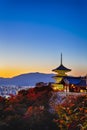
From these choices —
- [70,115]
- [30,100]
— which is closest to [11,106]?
[30,100]

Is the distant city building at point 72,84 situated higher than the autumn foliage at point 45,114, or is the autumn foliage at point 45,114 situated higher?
the distant city building at point 72,84

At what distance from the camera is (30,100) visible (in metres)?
29.0

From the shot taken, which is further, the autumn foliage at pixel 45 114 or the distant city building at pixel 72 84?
the distant city building at pixel 72 84

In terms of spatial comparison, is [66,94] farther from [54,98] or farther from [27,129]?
[27,129]

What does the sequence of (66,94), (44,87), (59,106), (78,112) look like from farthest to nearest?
(44,87), (66,94), (59,106), (78,112)

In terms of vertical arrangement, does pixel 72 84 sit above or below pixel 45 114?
above

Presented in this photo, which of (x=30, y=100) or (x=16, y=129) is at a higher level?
(x=30, y=100)

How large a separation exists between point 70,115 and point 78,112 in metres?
0.67

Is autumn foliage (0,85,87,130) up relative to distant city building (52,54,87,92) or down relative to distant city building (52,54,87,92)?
down

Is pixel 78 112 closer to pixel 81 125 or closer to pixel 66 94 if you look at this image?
pixel 81 125

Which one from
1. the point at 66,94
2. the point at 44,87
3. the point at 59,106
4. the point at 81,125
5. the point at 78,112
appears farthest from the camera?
the point at 44,87

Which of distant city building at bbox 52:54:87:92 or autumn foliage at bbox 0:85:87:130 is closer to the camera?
autumn foliage at bbox 0:85:87:130

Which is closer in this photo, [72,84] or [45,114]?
[45,114]

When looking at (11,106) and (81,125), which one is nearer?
(81,125)
